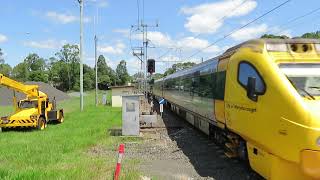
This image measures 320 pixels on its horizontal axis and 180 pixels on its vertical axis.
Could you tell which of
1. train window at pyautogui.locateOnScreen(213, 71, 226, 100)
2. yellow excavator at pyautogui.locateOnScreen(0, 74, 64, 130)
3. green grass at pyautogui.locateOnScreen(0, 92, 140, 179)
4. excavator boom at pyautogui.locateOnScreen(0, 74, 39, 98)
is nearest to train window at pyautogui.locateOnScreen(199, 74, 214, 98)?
train window at pyautogui.locateOnScreen(213, 71, 226, 100)

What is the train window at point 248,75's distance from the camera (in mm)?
10021

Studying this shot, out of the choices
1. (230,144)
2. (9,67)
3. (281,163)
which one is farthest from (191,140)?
(9,67)

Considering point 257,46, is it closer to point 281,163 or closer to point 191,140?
point 281,163

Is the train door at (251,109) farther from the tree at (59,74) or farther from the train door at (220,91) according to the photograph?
the tree at (59,74)

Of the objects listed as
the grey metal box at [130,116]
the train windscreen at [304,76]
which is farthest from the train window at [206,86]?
the train windscreen at [304,76]

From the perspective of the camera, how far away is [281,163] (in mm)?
9148

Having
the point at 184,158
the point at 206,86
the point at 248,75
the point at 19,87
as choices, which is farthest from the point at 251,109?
the point at 19,87

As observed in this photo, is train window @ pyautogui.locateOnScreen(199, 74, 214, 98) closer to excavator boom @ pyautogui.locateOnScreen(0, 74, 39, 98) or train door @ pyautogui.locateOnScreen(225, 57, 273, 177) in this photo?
train door @ pyautogui.locateOnScreen(225, 57, 273, 177)

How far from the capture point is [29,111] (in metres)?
26.5

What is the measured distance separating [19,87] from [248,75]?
1894cm

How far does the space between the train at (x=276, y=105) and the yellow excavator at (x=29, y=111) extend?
14.9 metres

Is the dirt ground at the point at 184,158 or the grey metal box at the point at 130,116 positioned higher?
the grey metal box at the point at 130,116

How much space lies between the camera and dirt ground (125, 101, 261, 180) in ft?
40.0

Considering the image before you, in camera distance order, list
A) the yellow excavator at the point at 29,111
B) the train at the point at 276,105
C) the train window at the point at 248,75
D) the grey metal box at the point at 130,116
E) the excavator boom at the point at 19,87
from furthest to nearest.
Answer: the excavator boom at the point at 19,87 → the yellow excavator at the point at 29,111 → the grey metal box at the point at 130,116 → the train window at the point at 248,75 → the train at the point at 276,105
